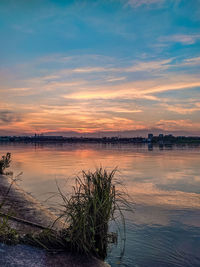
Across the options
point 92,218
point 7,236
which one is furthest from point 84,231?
point 7,236

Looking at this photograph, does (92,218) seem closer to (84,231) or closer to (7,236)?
(84,231)

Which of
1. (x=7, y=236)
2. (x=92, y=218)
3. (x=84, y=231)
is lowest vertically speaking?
(x=7, y=236)

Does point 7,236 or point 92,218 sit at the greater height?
point 92,218

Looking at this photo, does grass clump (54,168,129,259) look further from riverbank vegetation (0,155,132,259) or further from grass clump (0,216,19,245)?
grass clump (0,216,19,245)

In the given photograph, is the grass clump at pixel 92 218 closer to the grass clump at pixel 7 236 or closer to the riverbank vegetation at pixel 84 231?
the riverbank vegetation at pixel 84 231

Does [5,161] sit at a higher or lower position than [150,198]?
higher

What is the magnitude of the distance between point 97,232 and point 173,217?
19.8 ft

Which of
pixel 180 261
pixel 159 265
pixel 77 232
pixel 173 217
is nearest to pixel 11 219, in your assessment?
pixel 77 232

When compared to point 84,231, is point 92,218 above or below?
above

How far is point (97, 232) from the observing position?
6934 millimetres

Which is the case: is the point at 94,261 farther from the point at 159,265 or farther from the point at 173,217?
the point at 173,217

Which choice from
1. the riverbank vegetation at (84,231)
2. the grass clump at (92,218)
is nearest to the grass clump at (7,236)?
the riverbank vegetation at (84,231)

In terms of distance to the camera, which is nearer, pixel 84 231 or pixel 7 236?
pixel 84 231

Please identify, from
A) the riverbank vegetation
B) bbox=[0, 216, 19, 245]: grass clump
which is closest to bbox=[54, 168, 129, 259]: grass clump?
the riverbank vegetation
